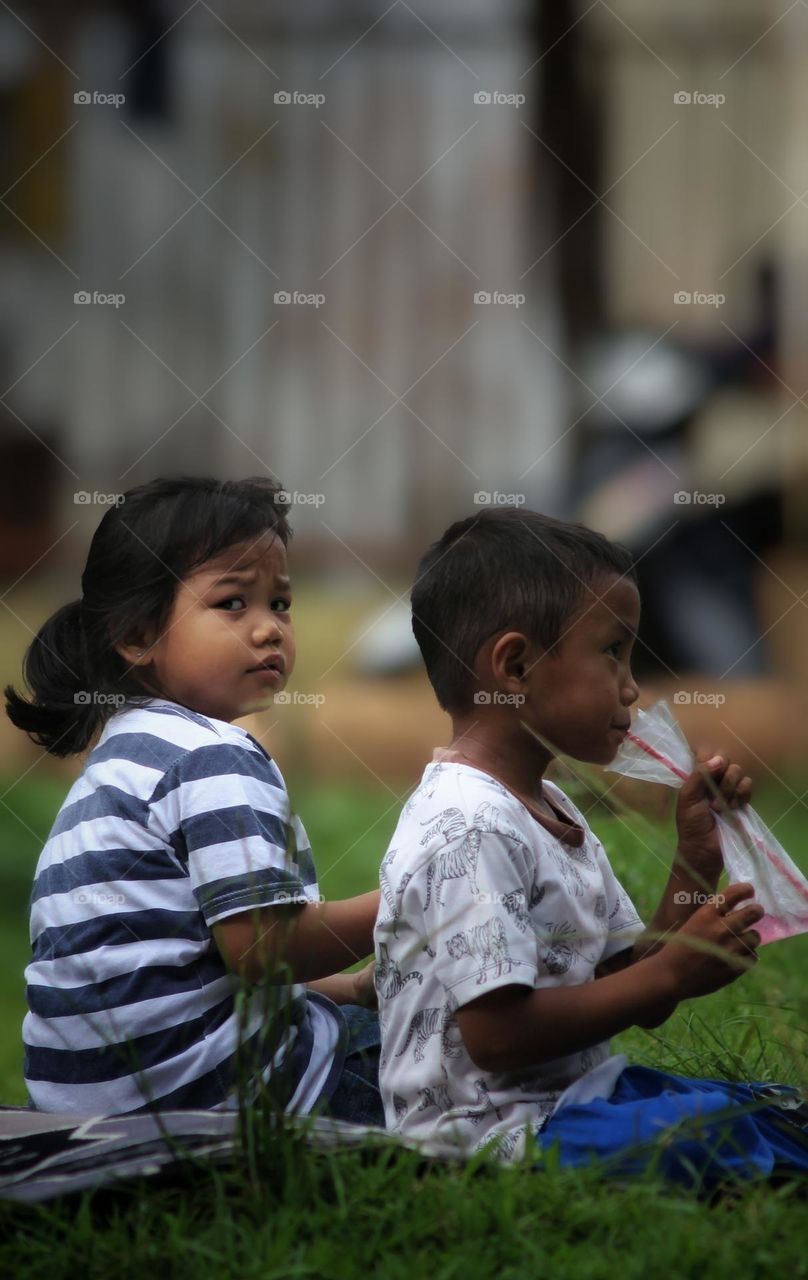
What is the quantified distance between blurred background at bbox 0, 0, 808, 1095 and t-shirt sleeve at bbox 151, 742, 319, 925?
3459mm

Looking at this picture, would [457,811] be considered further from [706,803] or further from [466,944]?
[706,803]

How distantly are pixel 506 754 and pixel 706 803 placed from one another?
0.82 ft

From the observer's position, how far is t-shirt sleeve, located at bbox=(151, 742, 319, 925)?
1.80m

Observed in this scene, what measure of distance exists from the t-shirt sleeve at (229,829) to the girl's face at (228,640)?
6.1 inches

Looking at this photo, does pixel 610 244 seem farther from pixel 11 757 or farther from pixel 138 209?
pixel 11 757

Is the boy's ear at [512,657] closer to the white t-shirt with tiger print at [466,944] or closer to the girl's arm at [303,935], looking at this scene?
the white t-shirt with tiger print at [466,944]

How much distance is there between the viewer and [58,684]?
222cm

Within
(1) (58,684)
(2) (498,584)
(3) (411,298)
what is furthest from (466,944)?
(3) (411,298)

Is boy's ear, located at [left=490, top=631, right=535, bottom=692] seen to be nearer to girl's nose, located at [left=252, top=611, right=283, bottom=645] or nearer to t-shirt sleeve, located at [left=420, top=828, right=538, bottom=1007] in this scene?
t-shirt sleeve, located at [left=420, top=828, right=538, bottom=1007]

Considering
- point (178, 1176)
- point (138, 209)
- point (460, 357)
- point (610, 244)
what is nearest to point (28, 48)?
point (138, 209)

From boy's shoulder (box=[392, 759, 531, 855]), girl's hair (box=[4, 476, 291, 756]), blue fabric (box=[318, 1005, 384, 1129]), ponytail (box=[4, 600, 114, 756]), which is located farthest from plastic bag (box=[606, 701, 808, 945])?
ponytail (box=[4, 600, 114, 756])

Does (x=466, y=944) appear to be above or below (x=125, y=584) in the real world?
below

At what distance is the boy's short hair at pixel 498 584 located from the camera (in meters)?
1.81

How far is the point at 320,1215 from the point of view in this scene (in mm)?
1450
